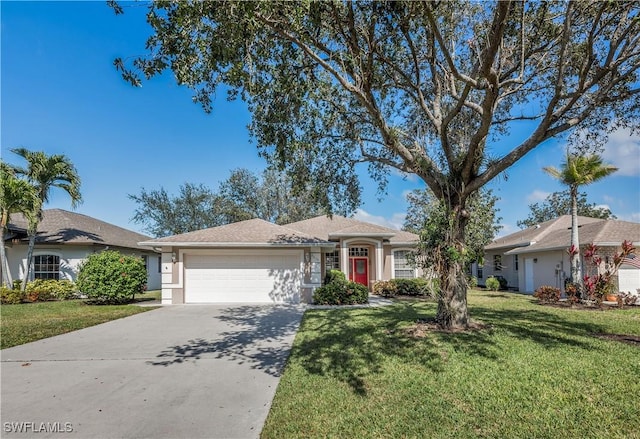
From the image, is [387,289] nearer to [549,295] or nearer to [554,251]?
[549,295]

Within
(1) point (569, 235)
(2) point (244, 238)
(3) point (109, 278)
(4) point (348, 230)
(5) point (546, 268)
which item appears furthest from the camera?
(4) point (348, 230)

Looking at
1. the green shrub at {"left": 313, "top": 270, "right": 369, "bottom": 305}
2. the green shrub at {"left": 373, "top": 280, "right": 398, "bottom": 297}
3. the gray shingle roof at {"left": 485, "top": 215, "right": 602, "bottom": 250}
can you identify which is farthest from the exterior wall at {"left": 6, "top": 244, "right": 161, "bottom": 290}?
the gray shingle roof at {"left": 485, "top": 215, "right": 602, "bottom": 250}

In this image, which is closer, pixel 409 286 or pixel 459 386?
pixel 459 386

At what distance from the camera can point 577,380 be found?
5117mm

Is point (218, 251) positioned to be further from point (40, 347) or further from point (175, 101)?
point (40, 347)

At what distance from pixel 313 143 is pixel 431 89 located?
4.08m

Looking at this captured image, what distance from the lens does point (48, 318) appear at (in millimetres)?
11500

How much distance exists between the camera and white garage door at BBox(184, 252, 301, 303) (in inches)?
596

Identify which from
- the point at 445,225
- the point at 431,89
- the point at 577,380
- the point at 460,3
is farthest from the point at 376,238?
the point at 577,380

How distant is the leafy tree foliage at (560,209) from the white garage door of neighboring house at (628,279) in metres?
26.1

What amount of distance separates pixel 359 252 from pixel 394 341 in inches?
505

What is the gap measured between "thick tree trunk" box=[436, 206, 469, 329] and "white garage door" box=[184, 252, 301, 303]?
7.88 metres

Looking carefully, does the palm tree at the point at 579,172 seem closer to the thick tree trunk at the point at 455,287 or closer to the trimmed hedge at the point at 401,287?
the trimmed hedge at the point at 401,287

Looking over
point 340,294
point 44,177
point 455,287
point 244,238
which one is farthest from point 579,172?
point 44,177
